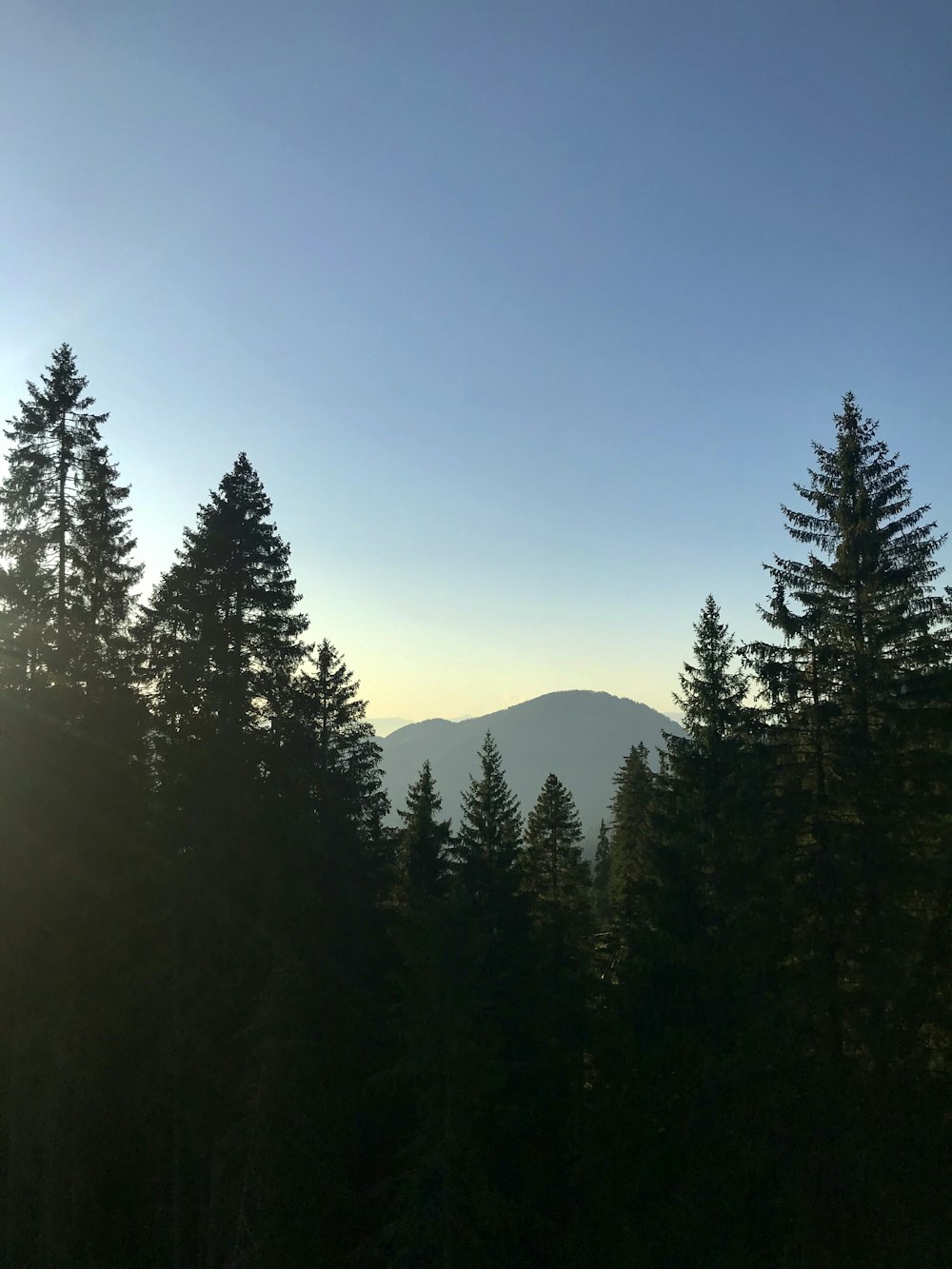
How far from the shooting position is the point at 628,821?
43.1m

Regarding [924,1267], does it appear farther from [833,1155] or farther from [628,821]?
[628,821]

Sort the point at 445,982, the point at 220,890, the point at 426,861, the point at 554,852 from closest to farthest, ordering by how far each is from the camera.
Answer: the point at 445,982, the point at 220,890, the point at 426,861, the point at 554,852

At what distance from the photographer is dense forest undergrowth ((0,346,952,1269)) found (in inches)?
647

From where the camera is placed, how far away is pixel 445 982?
1686 centimetres

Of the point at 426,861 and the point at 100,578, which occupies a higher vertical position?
the point at 100,578

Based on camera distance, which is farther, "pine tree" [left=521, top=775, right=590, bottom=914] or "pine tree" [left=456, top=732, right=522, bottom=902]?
"pine tree" [left=521, top=775, right=590, bottom=914]

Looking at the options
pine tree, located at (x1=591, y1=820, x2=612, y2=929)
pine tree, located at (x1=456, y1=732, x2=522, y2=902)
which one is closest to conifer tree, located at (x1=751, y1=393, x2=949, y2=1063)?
pine tree, located at (x1=456, y1=732, x2=522, y2=902)

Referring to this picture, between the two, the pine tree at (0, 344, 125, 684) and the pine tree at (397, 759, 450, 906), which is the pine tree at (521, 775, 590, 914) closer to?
the pine tree at (397, 759, 450, 906)

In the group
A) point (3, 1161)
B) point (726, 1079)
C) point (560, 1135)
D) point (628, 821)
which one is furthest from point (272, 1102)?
point (628, 821)

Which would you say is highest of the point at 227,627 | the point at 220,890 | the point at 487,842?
the point at 227,627

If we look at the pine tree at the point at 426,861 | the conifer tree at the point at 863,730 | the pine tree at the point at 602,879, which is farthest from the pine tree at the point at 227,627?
the pine tree at the point at 602,879

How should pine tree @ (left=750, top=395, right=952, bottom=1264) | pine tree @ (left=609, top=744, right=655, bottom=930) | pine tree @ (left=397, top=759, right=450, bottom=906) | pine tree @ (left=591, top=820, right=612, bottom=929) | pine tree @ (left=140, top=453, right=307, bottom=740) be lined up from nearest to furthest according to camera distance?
1. pine tree @ (left=750, top=395, right=952, bottom=1264)
2. pine tree @ (left=140, top=453, right=307, bottom=740)
3. pine tree @ (left=397, top=759, right=450, bottom=906)
4. pine tree @ (left=609, top=744, right=655, bottom=930)
5. pine tree @ (left=591, top=820, right=612, bottom=929)

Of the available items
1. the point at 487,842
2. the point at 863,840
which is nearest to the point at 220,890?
the point at 487,842

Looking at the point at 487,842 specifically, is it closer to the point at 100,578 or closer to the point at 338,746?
the point at 338,746
